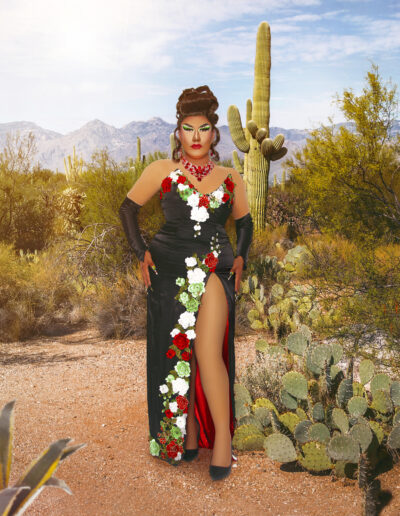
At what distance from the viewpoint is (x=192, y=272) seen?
3.41 metres

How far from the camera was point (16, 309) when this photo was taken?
8.50m

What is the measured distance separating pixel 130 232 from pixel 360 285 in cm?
315

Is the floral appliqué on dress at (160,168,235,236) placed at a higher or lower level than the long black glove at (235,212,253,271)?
higher

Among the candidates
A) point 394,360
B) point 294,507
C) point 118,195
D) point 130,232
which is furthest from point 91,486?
point 118,195

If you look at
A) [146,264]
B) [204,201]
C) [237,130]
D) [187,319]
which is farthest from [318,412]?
[237,130]

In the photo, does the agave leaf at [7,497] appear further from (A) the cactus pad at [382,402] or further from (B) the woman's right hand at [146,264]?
(A) the cactus pad at [382,402]

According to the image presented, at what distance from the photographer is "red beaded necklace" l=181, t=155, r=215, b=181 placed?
11.4 feet

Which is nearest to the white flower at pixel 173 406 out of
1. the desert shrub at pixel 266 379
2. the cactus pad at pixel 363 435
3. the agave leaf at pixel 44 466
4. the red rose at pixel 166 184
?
the cactus pad at pixel 363 435

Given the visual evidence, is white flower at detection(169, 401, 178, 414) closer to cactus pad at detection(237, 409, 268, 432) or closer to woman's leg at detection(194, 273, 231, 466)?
woman's leg at detection(194, 273, 231, 466)

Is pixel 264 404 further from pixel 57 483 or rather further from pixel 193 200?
pixel 57 483

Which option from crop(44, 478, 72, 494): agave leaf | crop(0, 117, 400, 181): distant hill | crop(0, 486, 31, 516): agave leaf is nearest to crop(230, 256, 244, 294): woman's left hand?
crop(44, 478, 72, 494): agave leaf

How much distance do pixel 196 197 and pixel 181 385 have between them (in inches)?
48.3

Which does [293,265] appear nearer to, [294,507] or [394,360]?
[394,360]

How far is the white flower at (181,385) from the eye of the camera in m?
3.58
